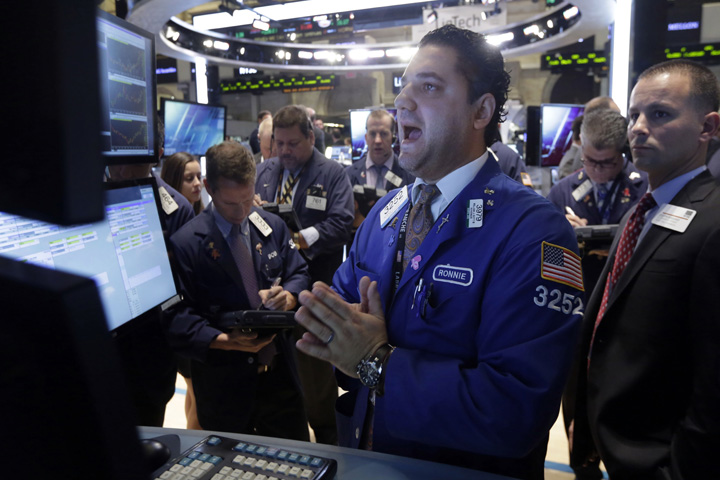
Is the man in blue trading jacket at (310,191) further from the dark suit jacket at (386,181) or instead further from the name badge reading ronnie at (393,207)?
the name badge reading ronnie at (393,207)

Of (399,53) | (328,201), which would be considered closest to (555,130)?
(328,201)

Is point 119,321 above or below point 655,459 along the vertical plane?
above

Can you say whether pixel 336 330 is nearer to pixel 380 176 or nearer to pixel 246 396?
pixel 246 396

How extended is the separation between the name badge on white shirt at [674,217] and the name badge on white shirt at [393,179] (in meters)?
2.64

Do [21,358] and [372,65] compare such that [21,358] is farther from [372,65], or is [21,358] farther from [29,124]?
[372,65]

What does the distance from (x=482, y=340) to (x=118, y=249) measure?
2.75 ft

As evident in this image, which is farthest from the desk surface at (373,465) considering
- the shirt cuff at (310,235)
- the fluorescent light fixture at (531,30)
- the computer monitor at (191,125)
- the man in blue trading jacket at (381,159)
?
the fluorescent light fixture at (531,30)

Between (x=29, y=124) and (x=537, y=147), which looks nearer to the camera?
(x=29, y=124)

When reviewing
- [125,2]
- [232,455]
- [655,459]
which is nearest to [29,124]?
[232,455]

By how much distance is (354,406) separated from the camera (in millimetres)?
1289

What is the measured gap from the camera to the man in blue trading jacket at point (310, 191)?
10.5ft

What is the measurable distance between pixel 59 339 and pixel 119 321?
3.22 feet

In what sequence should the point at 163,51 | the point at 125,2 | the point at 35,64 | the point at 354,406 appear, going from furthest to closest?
the point at 163,51, the point at 125,2, the point at 354,406, the point at 35,64

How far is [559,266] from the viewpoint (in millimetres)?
1059
